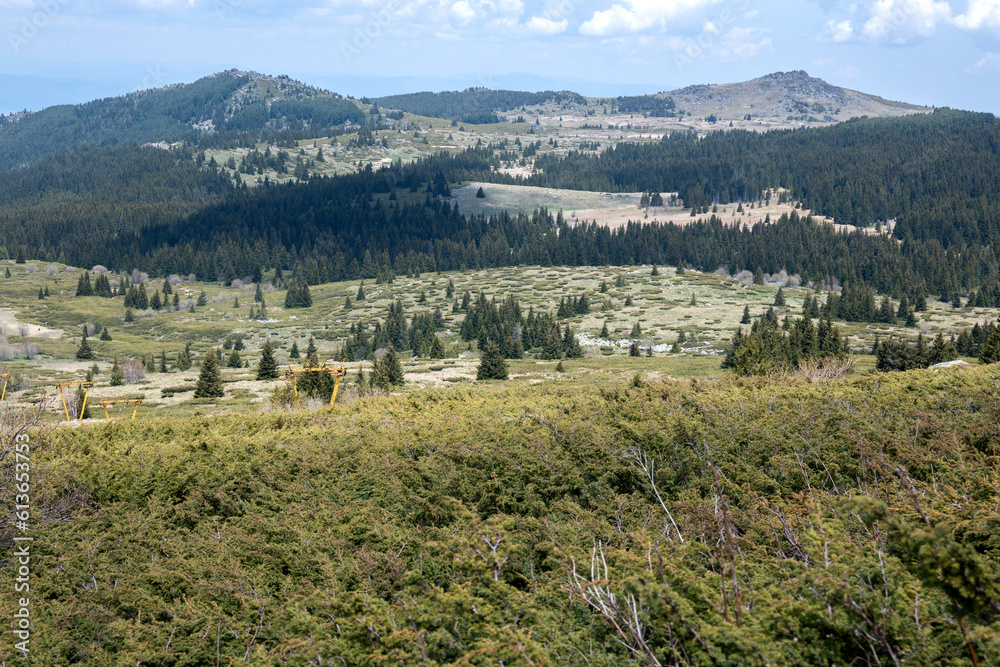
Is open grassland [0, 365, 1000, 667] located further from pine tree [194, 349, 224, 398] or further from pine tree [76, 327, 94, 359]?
pine tree [76, 327, 94, 359]

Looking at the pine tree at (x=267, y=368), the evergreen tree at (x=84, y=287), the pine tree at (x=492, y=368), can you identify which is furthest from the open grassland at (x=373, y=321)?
the evergreen tree at (x=84, y=287)

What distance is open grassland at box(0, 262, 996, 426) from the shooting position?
202ft

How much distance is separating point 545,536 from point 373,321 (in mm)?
118377

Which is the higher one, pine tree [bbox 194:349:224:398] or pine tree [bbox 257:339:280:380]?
pine tree [bbox 194:349:224:398]

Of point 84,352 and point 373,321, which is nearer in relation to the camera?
point 84,352

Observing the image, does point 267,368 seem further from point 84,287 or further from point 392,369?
point 84,287

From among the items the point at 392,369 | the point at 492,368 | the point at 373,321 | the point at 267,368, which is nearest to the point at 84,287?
the point at 373,321

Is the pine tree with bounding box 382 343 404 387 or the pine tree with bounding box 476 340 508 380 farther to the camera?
the pine tree with bounding box 476 340 508 380

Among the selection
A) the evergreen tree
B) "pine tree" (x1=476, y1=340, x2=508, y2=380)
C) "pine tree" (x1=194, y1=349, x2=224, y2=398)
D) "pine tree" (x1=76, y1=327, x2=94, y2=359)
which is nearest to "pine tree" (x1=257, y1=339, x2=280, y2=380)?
"pine tree" (x1=194, y1=349, x2=224, y2=398)

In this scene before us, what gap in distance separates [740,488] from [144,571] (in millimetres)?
14902

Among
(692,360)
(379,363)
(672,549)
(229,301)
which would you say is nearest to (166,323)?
(229,301)

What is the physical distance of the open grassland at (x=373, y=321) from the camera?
61.7 meters

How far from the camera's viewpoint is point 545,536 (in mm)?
15430

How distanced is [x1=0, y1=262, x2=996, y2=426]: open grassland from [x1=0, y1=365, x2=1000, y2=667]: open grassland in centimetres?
2512
